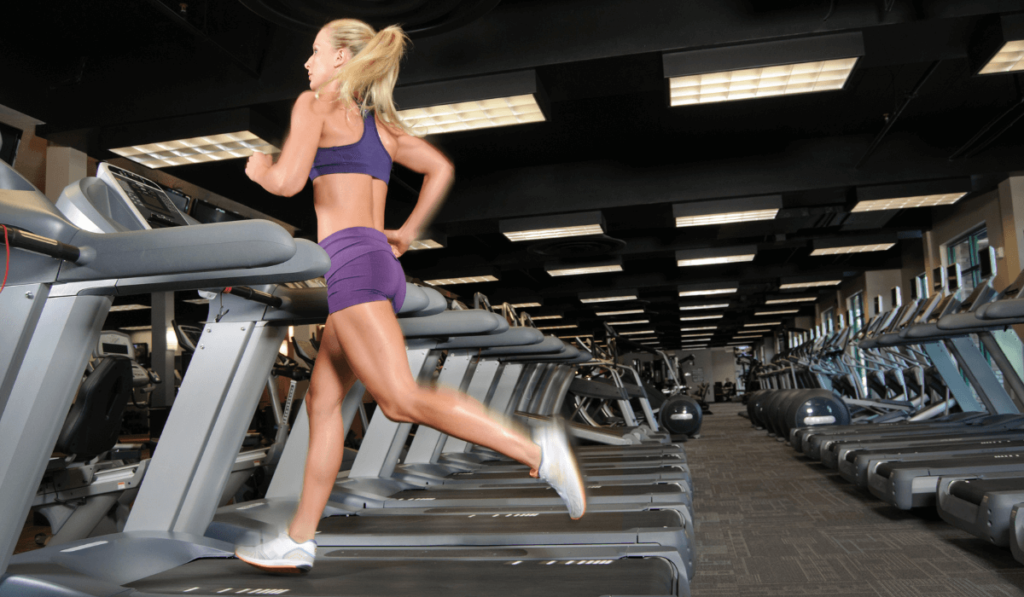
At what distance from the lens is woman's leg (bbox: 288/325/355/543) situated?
63.5 inches

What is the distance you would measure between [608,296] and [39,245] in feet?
43.2

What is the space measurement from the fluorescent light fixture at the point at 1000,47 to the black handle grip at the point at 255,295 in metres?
4.29

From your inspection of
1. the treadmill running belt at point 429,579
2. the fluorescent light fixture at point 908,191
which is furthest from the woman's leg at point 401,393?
the fluorescent light fixture at point 908,191

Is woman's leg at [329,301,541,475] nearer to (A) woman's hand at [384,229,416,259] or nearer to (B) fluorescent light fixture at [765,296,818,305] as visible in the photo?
(A) woman's hand at [384,229,416,259]

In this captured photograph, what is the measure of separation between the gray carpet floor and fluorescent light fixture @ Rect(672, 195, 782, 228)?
346 cm

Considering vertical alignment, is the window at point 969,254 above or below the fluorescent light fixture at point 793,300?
below

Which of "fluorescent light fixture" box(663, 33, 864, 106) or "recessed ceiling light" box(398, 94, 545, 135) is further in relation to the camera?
"recessed ceiling light" box(398, 94, 545, 135)

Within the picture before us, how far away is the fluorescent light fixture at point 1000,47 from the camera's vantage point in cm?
404

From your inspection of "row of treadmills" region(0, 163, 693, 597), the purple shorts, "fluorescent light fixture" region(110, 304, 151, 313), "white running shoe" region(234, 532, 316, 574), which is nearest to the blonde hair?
the purple shorts

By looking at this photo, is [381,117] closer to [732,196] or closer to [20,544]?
[20,544]

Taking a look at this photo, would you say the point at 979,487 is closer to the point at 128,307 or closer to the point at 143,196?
the point at 143,196

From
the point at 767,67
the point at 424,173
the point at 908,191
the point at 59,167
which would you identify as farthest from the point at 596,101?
the point at 424,173

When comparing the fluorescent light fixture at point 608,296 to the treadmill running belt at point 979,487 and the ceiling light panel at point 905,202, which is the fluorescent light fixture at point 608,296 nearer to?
the ceiling light panel at point 905,202

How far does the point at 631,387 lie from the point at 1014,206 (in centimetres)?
440
